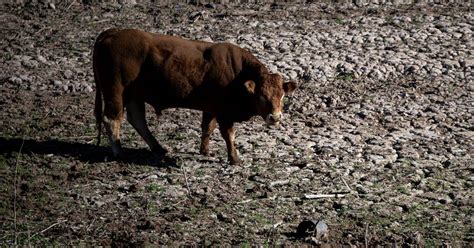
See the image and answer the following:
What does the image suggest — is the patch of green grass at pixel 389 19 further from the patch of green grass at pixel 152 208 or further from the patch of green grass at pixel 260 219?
the patch of green grass at pixel 152 208

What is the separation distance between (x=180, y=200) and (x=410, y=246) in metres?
2.25

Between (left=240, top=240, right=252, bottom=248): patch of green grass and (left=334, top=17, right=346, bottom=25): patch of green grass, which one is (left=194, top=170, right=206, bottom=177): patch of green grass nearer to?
(left=240, top=240, right=252, bottom=248): patch of green grass

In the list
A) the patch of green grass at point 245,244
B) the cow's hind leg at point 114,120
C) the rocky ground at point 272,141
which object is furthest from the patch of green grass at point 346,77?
the patch of green grass at point 245,244

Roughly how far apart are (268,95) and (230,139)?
65cm

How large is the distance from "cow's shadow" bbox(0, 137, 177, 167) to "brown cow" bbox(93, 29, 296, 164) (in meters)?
0.15

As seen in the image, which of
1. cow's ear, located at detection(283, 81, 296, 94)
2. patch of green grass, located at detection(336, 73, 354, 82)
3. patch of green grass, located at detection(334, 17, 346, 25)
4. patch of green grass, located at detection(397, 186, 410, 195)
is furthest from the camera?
patch of green grass, located at detection(334, 17, 346, 25)

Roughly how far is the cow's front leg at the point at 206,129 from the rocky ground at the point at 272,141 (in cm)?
13

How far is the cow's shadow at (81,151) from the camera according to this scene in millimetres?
10906

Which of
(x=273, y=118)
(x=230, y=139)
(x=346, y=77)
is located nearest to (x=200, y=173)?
(x=230, y=139)

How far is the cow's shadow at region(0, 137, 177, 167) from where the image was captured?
10906 millimetres

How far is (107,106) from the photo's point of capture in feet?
35.5

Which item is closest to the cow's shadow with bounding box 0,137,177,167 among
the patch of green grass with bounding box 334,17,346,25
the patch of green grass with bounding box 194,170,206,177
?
the patch of green grass with bounding box 194,170,206,177

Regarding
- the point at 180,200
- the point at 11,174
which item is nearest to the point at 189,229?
the point at 180,200

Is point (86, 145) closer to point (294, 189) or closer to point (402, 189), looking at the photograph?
point (294, 189)
